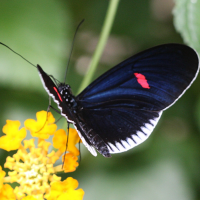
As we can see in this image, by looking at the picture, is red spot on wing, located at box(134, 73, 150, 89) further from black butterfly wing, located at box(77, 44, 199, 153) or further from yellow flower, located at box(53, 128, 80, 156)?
yellow flower, located at box(53, 128, 80, 156)

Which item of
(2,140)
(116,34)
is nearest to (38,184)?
(2,140)

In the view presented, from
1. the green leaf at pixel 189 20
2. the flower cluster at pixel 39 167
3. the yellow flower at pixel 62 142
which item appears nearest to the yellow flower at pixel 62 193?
the flower cluster at pixel 39 167

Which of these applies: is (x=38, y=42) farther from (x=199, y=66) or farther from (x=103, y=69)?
(x=199, y=66)

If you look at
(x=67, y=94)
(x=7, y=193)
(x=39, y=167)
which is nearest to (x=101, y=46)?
(x=67, y=94)

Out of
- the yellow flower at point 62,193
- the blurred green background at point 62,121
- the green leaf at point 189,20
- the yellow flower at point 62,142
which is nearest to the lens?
the yellow flower at point 62,193

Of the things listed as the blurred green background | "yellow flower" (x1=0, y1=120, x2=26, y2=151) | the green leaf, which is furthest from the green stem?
"yellow flower" (x1=0, y1=120, x2=26, y2=151)

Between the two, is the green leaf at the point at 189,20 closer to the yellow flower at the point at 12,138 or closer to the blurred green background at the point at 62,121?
the blurred green background at the point at 62,121
